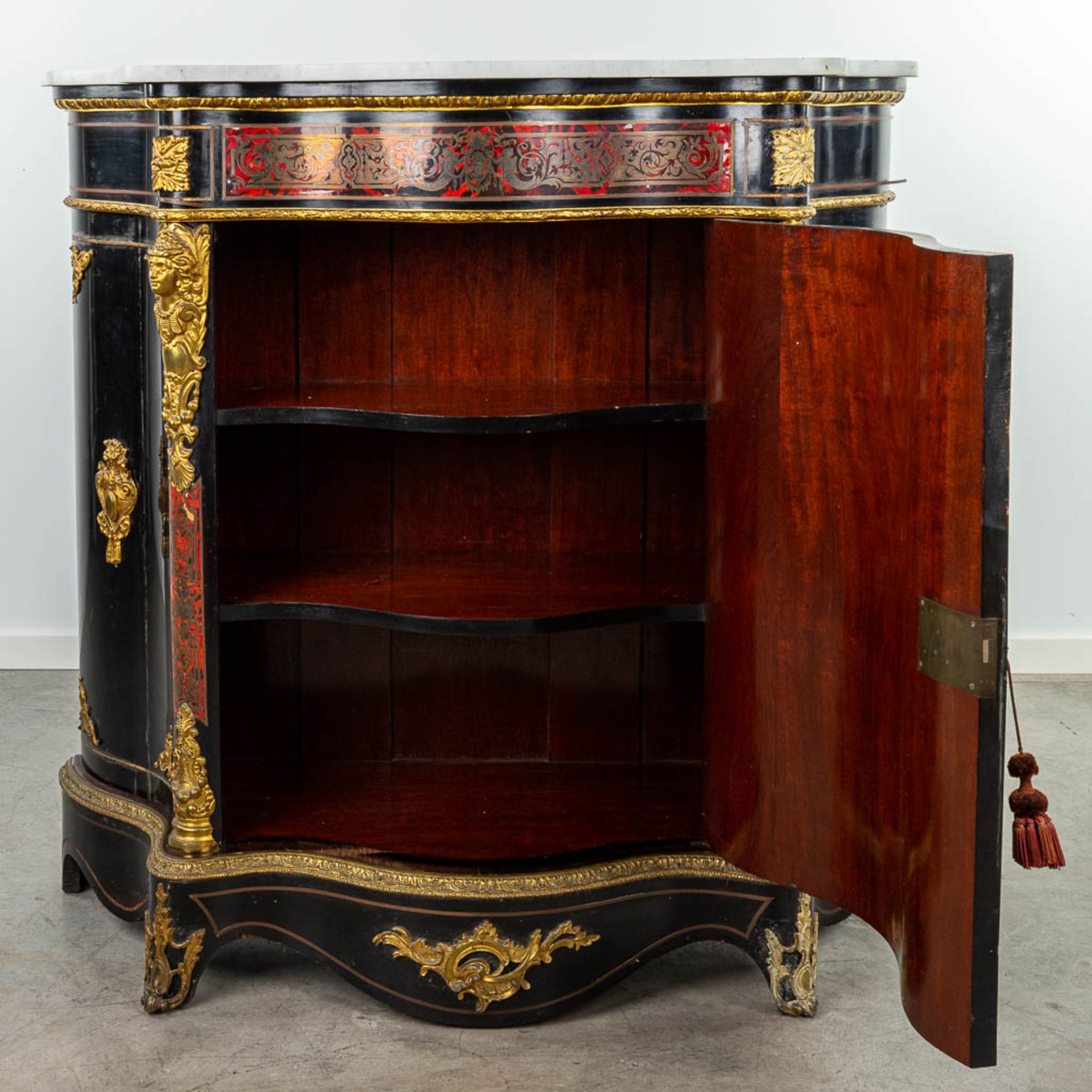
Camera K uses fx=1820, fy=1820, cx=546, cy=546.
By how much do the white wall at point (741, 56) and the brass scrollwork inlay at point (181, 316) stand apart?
197 centimetres

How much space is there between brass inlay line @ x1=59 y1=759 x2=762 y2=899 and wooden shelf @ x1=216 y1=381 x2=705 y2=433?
0.69 meters

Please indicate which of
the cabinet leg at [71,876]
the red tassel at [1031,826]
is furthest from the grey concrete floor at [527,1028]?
the red tassel at [1031,826]

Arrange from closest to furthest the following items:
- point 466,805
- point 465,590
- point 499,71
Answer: point 499,71 < point 465,590 < point 466,805

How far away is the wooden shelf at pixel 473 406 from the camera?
109 inches

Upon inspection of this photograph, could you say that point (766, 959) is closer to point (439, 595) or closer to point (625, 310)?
point (439, 595)

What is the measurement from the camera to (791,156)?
2699 millimetres

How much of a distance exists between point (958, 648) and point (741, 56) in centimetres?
296

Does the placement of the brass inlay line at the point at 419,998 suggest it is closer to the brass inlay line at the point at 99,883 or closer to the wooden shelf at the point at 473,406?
the brass inlay line at the point at 99,883

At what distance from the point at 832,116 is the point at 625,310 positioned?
0.55 meters

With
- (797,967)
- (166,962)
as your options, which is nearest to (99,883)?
(166,962)

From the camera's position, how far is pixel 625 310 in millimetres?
3230

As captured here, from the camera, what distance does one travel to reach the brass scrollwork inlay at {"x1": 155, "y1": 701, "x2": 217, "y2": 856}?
292cm

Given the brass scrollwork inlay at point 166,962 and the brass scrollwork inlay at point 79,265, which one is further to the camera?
the brass scrollwork inlay at point 79,265

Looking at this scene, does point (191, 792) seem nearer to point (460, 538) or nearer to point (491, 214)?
point (460, 538)
